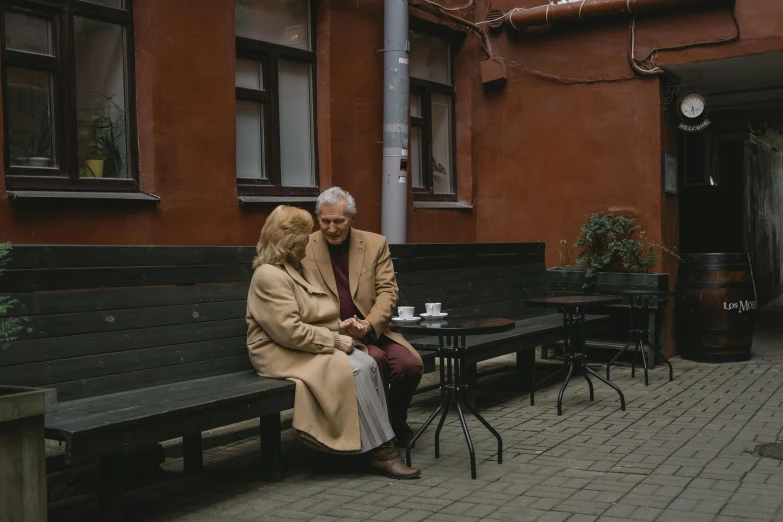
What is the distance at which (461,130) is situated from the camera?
36.7 ft

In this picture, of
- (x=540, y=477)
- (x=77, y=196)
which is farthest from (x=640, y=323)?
(x=77, y=196)

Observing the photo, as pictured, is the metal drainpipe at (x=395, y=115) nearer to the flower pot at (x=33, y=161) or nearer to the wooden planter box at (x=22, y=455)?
the flower pot at (x=33, y=161)

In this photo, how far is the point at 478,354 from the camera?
6.81 meters

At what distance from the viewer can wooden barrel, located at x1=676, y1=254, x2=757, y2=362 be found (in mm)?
9516

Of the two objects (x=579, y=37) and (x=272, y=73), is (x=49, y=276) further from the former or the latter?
(x=579, y=37)

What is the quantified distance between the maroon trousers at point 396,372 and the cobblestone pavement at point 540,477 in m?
0.30

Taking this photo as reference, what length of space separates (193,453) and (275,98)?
410cm

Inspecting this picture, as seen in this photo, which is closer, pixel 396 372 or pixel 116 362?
pixel 116 362

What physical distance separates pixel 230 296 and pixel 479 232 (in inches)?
236

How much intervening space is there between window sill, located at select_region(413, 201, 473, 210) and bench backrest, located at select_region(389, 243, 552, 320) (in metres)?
1.48

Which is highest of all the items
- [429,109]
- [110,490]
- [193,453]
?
[429,109]

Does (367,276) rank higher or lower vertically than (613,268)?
higher

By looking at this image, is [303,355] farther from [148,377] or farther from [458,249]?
[458,249]

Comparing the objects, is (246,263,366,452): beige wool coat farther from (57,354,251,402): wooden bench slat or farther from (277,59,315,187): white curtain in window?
(277,59,315,187): white curtain in window
